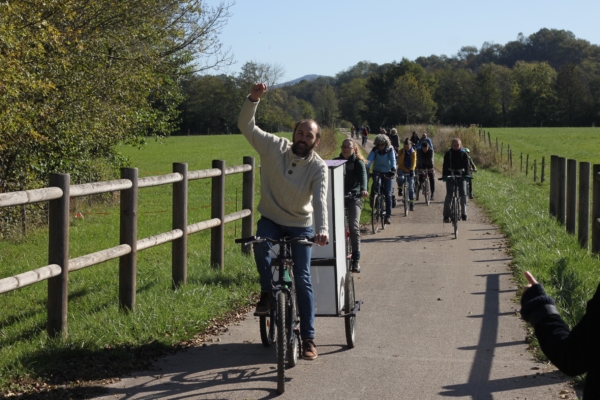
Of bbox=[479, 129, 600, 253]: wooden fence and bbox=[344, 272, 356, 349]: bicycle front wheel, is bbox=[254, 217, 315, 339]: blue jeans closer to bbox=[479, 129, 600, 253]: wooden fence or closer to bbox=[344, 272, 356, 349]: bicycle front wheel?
bbox=[344, 272, 356, 349]: bicycle front wheel

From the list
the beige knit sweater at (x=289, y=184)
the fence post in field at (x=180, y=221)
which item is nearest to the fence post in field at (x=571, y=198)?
the fence post in field at (x=180, y=221)

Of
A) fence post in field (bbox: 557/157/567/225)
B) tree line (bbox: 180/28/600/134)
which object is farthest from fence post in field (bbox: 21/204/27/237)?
tree line (bbox: 180/28/600/134)

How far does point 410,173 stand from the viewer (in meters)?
21.0

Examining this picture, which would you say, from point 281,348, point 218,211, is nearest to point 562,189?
point 218,211

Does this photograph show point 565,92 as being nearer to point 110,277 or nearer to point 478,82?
point 478,82

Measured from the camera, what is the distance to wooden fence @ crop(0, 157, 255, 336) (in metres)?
6.79

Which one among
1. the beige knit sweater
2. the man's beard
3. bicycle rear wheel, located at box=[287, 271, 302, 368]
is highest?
the man's beard

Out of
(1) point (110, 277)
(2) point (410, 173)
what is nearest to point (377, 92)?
(2) point (410, 173)

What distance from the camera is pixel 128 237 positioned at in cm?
828

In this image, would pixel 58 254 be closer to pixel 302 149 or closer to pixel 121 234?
pixel 121 234

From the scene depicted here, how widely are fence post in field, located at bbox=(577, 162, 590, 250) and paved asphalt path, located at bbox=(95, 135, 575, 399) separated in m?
3.21

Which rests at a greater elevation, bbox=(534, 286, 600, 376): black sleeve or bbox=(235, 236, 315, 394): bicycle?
bbox=(534, 286, 600, 376): black sleeve

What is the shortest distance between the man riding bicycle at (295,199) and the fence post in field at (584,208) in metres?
7.82

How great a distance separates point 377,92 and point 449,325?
13107cm
